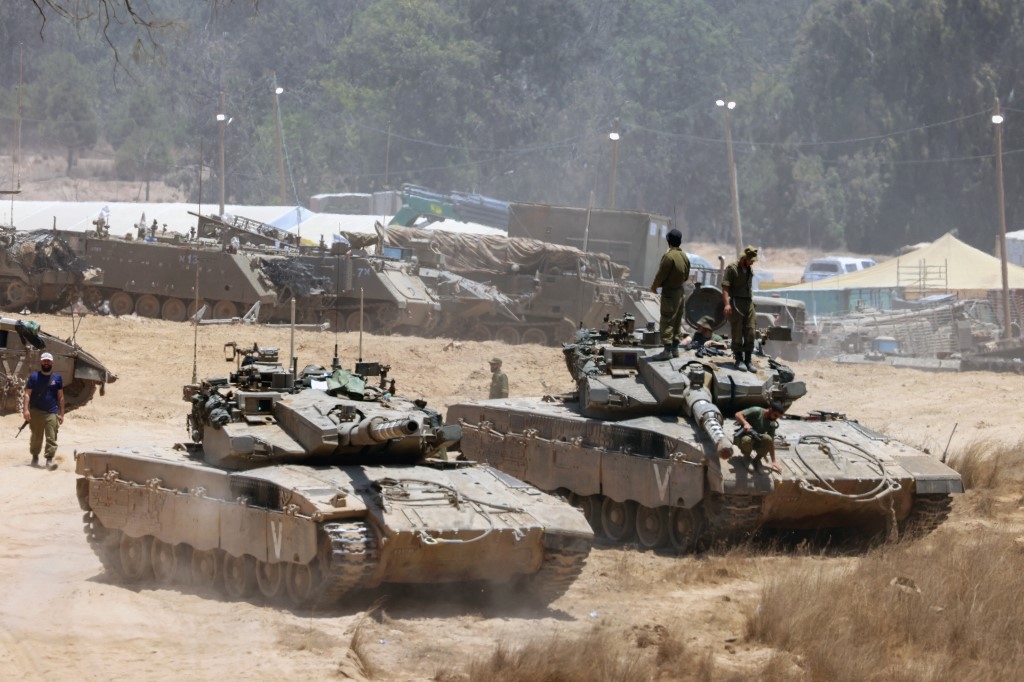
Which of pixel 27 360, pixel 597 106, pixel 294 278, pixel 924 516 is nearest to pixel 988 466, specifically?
pixel 924 516

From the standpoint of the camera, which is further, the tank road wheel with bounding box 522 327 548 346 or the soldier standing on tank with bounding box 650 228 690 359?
the tank road wheel with bounding box 522 327 548 346

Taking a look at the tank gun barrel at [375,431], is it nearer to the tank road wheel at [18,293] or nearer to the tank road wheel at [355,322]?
the tank road wheel at [355,322]

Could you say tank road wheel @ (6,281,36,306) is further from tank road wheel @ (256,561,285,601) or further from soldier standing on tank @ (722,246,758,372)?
tank road wheel @ (256,561,285,601)

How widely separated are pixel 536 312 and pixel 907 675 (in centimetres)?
2448

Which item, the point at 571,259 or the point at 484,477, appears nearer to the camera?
the point at 484,477

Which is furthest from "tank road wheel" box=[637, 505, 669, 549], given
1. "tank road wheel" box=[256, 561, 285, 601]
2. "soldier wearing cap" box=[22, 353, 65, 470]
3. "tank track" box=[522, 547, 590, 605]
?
"soldier wearing cap" box=[22, 353, 65, 470]

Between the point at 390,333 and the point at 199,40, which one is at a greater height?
the point at 199,40

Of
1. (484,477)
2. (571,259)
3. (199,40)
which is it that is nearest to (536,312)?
(571,259)

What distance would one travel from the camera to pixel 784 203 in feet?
233

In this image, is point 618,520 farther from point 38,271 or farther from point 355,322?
point 38,271

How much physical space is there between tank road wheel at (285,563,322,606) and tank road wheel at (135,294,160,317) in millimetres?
23242

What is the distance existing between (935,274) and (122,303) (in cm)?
2580

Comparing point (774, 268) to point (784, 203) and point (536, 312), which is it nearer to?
point (784, 203)

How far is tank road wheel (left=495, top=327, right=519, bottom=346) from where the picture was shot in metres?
34.1
